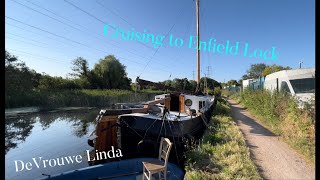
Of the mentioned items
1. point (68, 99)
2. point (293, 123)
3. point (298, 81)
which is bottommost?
point (293, 123)

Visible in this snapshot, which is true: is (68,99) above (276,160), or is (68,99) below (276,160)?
above

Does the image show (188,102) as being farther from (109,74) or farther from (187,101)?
(109,74)

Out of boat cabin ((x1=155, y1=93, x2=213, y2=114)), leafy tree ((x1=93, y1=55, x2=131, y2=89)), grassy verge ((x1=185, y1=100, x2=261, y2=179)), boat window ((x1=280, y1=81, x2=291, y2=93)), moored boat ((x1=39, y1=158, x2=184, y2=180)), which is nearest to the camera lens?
grassy verge ((x1=185, y1=100, x2=261, y2=179))

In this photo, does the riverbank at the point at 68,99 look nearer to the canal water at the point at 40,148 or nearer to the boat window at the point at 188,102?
the canal water at the point at 40,148

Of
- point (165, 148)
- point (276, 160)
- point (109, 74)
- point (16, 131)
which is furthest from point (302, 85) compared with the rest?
point (109, 74)

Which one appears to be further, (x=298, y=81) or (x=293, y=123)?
(x=298, y=81)

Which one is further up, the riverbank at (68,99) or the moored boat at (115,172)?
the riverbank at (68,99)

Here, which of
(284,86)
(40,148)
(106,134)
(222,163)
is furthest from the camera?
(284,86)

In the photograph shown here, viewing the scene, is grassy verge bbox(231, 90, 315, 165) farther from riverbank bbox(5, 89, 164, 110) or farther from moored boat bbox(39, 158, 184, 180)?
riverbank bbox(5, 89, 164, 110)

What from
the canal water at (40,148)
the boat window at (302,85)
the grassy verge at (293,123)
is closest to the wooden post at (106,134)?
the canal water at (40,148)

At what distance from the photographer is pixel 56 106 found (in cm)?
2447

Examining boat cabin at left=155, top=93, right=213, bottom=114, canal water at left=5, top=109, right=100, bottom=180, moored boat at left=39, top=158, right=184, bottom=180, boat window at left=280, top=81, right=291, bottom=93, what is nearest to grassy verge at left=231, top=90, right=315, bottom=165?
boat window at left=280, top=81, right=291, bottom=93

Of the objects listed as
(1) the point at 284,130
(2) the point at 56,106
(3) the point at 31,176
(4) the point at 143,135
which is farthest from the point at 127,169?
(2) the point at 56,106

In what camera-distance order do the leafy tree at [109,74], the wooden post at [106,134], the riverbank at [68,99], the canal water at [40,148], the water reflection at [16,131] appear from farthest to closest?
the leafy tree at [109,74] < the riverbank at [68,99] < the water reflection at [16,131] < the wooden post at [106,134] < the canal water at [40,148]
